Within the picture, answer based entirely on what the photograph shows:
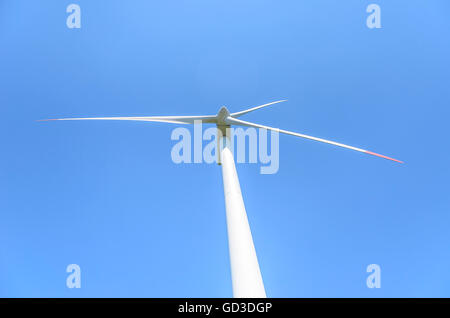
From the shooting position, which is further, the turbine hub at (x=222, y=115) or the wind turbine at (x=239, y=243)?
the turbine hub at (x=222, y=115)

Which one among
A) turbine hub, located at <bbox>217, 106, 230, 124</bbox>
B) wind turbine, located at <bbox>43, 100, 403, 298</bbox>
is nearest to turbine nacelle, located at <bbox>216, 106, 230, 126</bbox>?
turbine hub, located at <bbox>217, 106, 230, 124</bbox>

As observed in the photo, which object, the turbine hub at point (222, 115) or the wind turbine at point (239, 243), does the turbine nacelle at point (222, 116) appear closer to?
the turbine hub at point (222, 115)

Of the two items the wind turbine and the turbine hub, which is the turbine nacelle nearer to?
the turbine hub

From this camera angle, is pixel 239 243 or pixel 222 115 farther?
pixel 222 115

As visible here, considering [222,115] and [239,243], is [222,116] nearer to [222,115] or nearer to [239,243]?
[222,115]

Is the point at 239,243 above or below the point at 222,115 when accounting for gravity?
below

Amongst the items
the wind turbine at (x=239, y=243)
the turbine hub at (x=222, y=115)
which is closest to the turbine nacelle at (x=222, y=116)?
the turbine hub at (x=222, y=115)

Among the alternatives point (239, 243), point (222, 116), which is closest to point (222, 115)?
point (222, 116)
